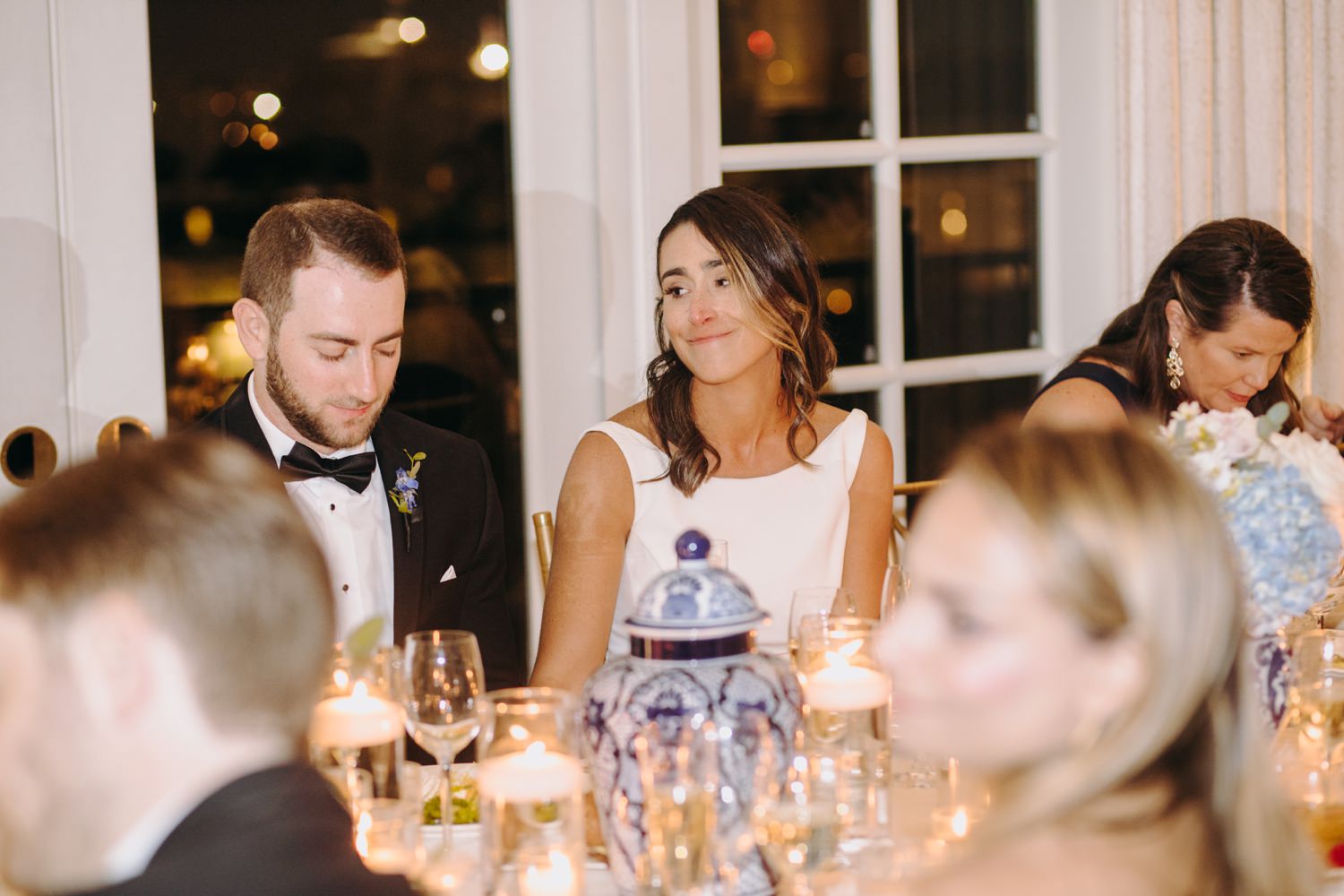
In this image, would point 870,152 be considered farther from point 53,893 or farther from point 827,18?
point 53,893

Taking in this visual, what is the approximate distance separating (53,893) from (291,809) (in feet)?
0.66

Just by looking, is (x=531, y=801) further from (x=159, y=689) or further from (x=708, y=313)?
(x=708, y=313)

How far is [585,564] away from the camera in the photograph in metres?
2.65

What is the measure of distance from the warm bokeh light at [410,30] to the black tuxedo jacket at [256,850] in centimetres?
235

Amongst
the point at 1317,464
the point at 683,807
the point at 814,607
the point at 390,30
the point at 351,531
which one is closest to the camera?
the point at 683,807

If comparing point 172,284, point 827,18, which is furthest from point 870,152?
point 172,284

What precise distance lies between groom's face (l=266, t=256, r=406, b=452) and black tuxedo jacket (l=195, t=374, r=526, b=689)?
127 mm

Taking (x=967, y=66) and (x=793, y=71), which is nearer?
(x=793, y=71)

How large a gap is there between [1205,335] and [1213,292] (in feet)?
0.30

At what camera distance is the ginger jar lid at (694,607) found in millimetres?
1448

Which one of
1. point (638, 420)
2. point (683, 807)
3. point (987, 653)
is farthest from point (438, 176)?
point (987, 653)

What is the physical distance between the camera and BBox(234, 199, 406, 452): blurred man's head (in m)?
2.43

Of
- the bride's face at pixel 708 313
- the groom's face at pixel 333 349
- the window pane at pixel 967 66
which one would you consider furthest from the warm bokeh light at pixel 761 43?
the groom's face at pixel 333 349

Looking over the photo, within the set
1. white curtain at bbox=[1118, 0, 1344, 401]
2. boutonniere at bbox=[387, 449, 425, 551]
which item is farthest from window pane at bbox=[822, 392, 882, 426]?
boutonniere at bbox=[387, 449, 425, 551]
